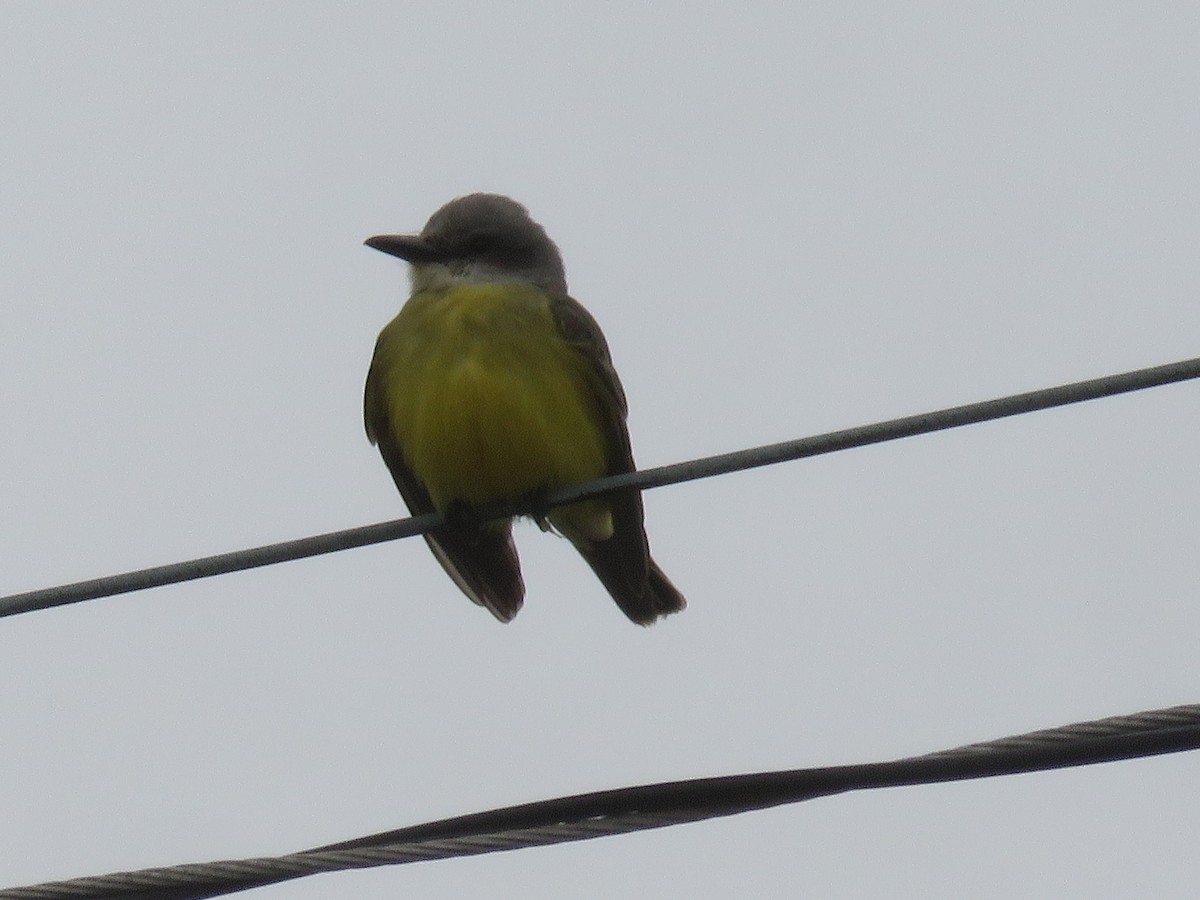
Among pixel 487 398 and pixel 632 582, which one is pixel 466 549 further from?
pixel 487 398

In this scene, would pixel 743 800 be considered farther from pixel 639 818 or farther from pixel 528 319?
pixel 528 319

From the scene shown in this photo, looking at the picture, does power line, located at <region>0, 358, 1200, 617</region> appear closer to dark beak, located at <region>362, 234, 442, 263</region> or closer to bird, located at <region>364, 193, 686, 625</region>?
bird, located at <region>364, 193, 686, 625</region>

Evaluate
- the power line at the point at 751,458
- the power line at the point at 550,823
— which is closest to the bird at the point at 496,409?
the power line at the point at 751,458

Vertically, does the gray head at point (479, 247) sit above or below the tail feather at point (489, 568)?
above

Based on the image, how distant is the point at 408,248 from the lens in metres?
7.11

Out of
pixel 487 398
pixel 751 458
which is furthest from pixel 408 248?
pixel 751 458

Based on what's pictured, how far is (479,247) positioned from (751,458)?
129 inches

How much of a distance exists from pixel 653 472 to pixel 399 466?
252 cm

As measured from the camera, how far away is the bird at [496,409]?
626cm

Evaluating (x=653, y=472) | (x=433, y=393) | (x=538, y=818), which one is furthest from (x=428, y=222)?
(x=538, y=818)

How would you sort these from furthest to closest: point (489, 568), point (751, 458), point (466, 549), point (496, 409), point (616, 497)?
point (489, 568) → point (466, 549) → point (616, 497) → point (496, 409) → point (751, 458)

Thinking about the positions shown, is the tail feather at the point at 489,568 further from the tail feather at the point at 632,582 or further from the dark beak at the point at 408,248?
the dark beak at the point at 408,248

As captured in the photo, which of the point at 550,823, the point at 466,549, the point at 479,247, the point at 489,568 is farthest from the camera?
the point at 479,247

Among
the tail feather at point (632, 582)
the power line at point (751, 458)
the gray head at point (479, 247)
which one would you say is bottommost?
the tail feather at point (632, 582)
